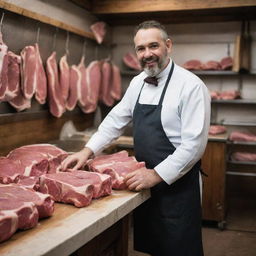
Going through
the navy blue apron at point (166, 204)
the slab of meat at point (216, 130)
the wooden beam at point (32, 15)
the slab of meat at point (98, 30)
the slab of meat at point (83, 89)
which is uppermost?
the slab of meat at point (98, 30)

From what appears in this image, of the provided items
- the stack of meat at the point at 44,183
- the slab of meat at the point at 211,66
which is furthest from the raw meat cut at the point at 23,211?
the slab of meat at the point at 211,66

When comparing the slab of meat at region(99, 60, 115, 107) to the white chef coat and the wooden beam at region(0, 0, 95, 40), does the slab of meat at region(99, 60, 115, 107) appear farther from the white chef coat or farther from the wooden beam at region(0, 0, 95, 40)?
the white chef coat

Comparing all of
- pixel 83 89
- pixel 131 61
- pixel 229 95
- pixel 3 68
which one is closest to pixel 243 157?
pixel 229 95

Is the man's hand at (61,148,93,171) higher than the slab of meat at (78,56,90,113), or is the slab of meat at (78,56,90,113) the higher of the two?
the slab of meat at (78,56,90,113)

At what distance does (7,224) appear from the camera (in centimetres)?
162

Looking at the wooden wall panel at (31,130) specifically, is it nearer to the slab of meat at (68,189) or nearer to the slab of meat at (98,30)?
the slab of meat at (98,30)

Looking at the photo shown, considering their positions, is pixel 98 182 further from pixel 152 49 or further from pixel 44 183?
pixel 152 49

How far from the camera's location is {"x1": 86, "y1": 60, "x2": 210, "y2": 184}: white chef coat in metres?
2.44

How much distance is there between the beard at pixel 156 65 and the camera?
2652 millimetres

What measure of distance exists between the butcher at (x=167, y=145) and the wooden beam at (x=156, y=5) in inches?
98.3

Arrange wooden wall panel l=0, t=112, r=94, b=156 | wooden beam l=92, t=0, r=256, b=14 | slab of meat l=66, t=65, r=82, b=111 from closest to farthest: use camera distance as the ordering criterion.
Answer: wooden wall panel l=0, t=112, r=94, b=156
slab of meat l=66, t=65, r=82, b=111
wooden beam l=92, t=0, r=256, b=14

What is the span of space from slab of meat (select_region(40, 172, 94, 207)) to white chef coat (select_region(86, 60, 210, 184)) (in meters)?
0.53

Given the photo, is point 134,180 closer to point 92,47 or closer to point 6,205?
point 6,205

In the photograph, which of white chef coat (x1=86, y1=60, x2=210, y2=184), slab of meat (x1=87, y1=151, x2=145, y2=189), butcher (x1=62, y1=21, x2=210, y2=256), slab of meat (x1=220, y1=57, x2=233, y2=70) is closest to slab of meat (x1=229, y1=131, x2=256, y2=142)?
slab of meat (x1=220, y1=57, x2=233, y2=70)
